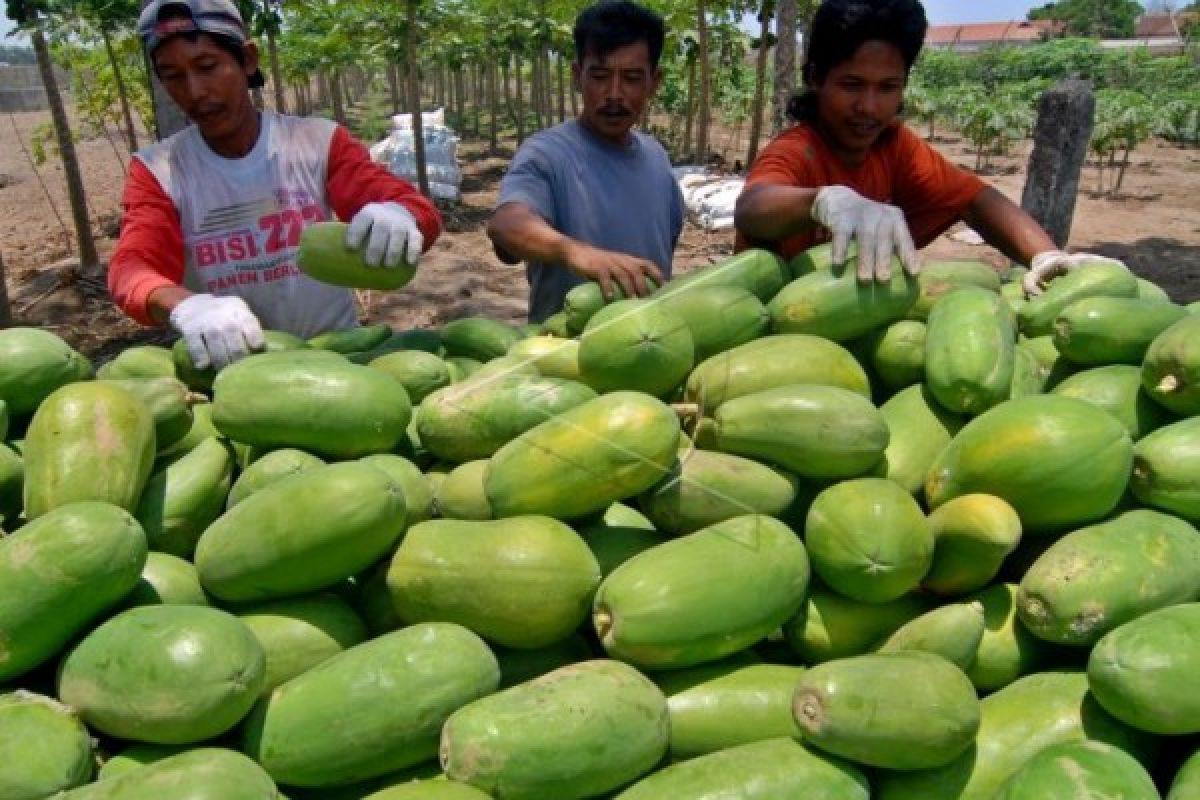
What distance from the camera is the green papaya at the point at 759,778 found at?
138cm

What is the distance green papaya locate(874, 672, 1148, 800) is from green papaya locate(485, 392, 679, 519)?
0.68 metres

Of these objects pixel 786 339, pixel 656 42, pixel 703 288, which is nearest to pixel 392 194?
pixel 656 42

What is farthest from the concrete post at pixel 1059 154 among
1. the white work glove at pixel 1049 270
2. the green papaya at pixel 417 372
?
the green papaya at pixel 417 372

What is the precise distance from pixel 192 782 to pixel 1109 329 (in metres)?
2.09

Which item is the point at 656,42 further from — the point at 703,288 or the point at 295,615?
the point at 295,615

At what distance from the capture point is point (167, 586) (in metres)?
1.71

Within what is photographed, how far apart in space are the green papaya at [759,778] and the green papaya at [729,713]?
0.06 meters

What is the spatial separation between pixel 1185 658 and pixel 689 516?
847 millimetres

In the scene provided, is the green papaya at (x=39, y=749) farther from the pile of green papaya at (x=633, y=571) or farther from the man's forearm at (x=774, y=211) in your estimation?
the man's forearm at (x=774, y=211)

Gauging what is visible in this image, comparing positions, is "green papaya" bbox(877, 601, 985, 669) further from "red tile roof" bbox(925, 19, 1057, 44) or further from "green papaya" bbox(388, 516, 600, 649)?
"red tile roof" bbox(925, 19, 1057, 44)

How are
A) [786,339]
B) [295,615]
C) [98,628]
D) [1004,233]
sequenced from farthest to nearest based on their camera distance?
[1004,233]
[786,339]
[295,615]
[98,628]

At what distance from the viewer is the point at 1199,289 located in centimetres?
→ 1285

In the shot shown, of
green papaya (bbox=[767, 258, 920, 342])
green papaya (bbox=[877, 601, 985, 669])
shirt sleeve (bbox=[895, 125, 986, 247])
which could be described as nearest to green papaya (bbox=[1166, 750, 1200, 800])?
green papaya (bbox=[877, 601, 985, 669])

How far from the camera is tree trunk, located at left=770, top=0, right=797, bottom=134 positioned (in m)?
15.8
